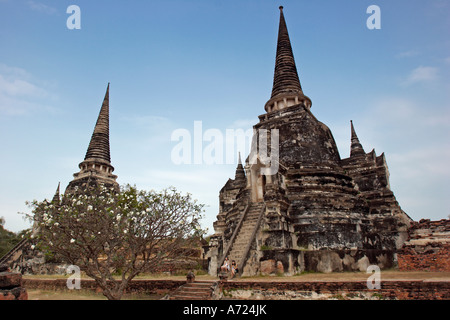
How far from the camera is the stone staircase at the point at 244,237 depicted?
1375 cm

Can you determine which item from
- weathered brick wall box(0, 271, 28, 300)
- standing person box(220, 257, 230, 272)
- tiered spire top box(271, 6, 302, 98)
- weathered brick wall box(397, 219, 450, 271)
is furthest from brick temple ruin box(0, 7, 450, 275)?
weathered brick wall box(0, 271, 28, 300)

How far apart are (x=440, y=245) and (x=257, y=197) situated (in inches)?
369

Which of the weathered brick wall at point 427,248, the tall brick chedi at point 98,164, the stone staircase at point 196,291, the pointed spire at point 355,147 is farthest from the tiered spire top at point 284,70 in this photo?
the tall brick chedi at point 98,164

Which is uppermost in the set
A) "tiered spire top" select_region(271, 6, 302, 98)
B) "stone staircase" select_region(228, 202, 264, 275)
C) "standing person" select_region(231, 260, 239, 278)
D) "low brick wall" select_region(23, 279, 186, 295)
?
"tiered spire top" select_region(271, 6, 302, 98)

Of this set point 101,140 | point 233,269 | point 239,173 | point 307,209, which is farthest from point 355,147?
point 101,140

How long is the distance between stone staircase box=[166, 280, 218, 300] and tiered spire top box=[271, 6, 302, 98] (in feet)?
49.9

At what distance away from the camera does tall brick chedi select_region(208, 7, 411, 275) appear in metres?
14.4

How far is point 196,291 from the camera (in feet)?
35.7

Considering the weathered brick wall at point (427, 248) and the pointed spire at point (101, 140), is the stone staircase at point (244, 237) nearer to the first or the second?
the weathered brick wall at point (427, 248)

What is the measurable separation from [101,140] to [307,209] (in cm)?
2367

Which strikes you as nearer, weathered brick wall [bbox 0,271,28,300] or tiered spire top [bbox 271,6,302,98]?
weathered brick wall [bbox 0,271,28,300]

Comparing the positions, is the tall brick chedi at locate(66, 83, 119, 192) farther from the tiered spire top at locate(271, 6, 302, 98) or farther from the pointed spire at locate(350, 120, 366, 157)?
the pointed spire at locate(350, 120, 366, 157)

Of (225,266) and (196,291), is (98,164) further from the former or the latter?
(196,291)
